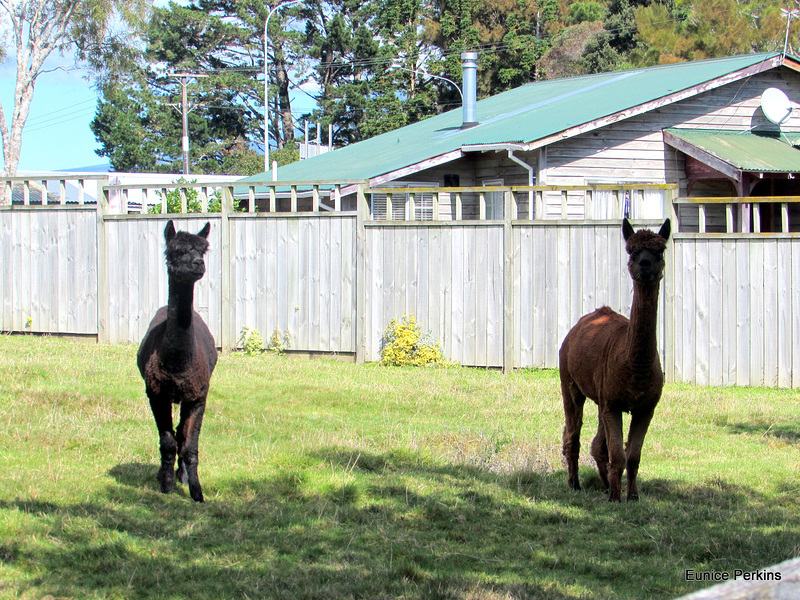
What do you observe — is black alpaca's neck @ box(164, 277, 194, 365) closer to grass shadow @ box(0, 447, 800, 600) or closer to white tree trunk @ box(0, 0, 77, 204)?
grass shadow @ box(0, 447, 800, 600)

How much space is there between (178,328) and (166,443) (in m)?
0.93

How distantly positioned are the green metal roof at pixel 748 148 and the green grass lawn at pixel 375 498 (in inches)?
270

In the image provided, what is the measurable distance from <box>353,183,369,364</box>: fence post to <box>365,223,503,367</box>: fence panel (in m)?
0.09

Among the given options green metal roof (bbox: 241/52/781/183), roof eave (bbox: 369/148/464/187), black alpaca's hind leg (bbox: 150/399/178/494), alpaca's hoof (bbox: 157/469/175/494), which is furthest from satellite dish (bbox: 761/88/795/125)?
alpaca's hoof (bbox: 157/469/175/494)

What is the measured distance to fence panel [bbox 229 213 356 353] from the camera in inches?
567

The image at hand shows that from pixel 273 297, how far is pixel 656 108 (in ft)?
29.8

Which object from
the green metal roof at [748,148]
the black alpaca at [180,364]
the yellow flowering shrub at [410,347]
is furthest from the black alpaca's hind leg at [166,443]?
the green metal roof at [748,148]

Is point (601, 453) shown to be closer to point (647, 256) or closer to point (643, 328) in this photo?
point (643, 328)

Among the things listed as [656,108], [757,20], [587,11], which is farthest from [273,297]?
[587,11]

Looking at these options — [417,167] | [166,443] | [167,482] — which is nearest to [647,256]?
[166,443]

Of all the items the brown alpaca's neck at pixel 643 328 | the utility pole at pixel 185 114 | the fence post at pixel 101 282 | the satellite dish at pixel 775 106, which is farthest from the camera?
the utility pole at pixel 185 114

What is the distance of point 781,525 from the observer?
654cm

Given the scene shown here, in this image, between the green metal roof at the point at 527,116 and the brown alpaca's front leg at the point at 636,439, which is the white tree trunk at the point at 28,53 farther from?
the brown alpaca's front leg at the point at 636,439

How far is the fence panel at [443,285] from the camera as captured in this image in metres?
13.7
